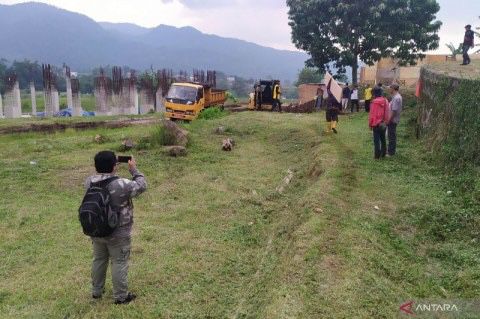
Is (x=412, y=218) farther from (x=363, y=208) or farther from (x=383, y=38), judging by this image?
(x=383, y=38)

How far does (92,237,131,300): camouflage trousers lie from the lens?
16.5 ft

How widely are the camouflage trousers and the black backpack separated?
227 mm

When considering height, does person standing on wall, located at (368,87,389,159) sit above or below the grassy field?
above

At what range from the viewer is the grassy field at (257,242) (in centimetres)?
491

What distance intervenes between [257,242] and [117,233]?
8.56 feet

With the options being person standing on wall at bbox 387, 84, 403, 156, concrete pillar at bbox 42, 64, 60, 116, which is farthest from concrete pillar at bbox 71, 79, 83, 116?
person standing on wall at bbox 387, 84, 403, 156

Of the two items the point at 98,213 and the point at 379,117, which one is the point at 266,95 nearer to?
the point at 379,117

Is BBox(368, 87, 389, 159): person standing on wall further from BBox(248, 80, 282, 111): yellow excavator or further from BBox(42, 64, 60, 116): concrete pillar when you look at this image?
BBox(42, 64, 60, 116): concrete pillar

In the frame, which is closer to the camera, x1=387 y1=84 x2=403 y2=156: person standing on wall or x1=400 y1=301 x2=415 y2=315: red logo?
x1=400 y1=301 x2=415 y2=315: red logo

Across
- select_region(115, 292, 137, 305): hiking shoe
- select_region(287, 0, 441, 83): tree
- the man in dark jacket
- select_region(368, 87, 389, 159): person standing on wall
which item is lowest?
select_region(115, 292, 137, 305): hiking shoe

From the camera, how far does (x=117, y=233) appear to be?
4980 mm

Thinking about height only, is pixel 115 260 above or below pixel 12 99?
below

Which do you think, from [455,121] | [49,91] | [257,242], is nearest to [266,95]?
[49,91]

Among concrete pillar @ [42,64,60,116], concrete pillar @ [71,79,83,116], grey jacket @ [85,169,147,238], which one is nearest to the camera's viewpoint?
grey jacket @ [85,169,147,238]
